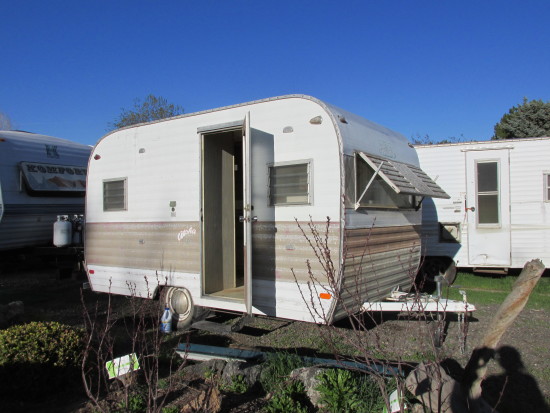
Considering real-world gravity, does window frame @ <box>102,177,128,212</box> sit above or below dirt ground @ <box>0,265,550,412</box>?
above

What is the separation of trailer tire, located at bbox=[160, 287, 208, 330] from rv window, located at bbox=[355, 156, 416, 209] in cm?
274

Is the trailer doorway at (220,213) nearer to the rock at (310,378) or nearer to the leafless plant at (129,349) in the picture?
the leafless plant at (129,349)

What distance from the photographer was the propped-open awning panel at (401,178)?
544 centimetres

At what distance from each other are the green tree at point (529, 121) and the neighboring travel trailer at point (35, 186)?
1986 centimetres

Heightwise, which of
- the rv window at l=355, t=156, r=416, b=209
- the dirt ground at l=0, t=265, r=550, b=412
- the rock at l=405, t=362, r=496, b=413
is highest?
the rv window at l=355, t=156, r=416, b=209

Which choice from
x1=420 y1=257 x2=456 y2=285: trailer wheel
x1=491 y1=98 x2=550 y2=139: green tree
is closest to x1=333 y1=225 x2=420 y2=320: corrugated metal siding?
x1=420 y1=257 x2=456 y2=285: trailer wheel

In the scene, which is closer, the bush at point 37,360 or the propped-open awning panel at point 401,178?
the bush at point 37,360

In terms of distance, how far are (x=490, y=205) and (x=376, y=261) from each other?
15.7 ft

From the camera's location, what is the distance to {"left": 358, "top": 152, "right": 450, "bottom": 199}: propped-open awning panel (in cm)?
544

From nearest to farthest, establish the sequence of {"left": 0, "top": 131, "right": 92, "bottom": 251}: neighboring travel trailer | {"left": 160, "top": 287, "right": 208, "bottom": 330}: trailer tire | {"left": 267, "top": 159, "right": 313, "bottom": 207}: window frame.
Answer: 1. {"left": 267, "top": 159, "right": 313, "bottom": 207}: window frame
2. {"left": 160, "top": 287, "right": 208, "bottom": 330}: trailer tire
3. {"left": 0, "top": 131, "right": 92, "bottom": 251}: neighboring travel trailer

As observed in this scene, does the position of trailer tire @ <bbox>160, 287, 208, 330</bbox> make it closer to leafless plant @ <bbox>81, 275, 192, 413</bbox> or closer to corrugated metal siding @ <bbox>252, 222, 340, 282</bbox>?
leafless plant @ <bbox>81, 275, 192, 413</bbox>

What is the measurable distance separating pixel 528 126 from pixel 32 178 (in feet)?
70.1

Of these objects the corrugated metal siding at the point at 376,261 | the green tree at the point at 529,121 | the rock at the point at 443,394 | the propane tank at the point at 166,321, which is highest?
the green tree at the point at 529,121

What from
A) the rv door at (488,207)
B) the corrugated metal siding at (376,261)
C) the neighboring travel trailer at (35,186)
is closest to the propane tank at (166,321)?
the corrugated metal siding at (376,261)
